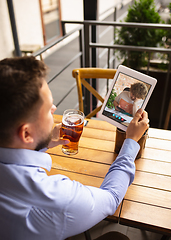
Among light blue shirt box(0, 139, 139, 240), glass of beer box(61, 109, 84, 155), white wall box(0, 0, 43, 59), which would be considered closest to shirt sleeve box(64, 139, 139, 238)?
light blue shirt box(0, 139, 139, 240)

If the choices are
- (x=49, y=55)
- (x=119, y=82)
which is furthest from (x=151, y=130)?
(x=49, y=55)

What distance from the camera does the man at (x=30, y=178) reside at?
1.90 feet

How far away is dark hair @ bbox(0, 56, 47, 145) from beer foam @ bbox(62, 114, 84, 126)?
1.37 feet

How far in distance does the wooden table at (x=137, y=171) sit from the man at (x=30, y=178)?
22 centimetres

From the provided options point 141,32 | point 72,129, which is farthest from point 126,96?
point 141,32

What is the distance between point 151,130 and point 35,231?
2.98 ft

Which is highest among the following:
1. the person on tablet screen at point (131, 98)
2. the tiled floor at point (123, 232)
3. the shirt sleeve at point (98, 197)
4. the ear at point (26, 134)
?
the ear at point (26, 134)

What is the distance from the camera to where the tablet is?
974 millimetres

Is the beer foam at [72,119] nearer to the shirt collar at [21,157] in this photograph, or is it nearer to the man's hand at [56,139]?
the man's hand at [56,139]

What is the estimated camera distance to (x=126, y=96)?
1034mm

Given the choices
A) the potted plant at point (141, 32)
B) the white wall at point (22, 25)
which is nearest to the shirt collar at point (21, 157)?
the potted plant at point (141, 32)

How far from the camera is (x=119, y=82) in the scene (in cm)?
105

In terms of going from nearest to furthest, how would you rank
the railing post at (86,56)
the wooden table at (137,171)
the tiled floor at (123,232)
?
the wooden table at (137,171) → the tiled floor at (123,232) → the railing post at (86,56)

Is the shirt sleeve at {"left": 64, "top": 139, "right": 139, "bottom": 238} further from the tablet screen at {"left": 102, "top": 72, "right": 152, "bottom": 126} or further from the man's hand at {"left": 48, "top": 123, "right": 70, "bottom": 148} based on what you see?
the man's hand at {"left": 48, "top": 123, "right": 70, "bottom": 148}
